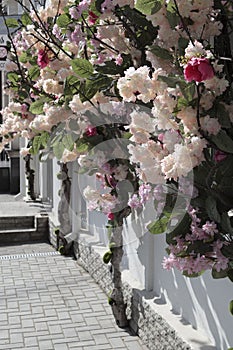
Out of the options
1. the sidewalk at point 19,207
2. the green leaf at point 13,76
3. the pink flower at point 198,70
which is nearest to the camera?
the pink flower at point 198,70

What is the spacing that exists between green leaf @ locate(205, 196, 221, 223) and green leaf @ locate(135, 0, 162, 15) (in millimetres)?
863

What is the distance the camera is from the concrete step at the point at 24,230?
9.61 metres

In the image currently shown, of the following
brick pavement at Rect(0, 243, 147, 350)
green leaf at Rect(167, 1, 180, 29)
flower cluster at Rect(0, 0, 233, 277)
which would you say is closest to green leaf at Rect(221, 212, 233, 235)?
flower cluster at Rect(0, 0, 233, 277)

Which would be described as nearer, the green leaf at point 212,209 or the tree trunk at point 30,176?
the green leaf at point 212,209

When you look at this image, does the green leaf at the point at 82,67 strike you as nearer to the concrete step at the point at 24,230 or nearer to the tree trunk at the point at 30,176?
the concrete step at the point at 24,230

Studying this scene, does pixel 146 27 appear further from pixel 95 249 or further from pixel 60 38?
pixel 95 249

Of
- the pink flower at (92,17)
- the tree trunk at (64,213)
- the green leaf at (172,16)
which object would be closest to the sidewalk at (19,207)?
the tree trunk at (64,213)

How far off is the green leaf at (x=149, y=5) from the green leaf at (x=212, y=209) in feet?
2.83

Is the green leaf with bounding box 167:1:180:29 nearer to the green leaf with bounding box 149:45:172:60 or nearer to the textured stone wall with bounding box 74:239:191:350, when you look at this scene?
the green leaf with bounding box 149:45:172:60

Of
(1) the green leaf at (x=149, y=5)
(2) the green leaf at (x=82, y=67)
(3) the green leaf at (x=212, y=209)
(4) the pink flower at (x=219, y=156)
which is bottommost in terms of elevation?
(3) the green leaf at (x=212, y=209)

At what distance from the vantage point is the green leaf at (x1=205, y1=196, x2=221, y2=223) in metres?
2.52

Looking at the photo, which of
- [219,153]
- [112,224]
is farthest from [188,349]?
[219,153]

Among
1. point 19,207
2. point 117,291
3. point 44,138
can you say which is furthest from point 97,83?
point 19,207

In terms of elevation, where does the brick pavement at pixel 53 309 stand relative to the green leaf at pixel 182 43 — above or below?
below
